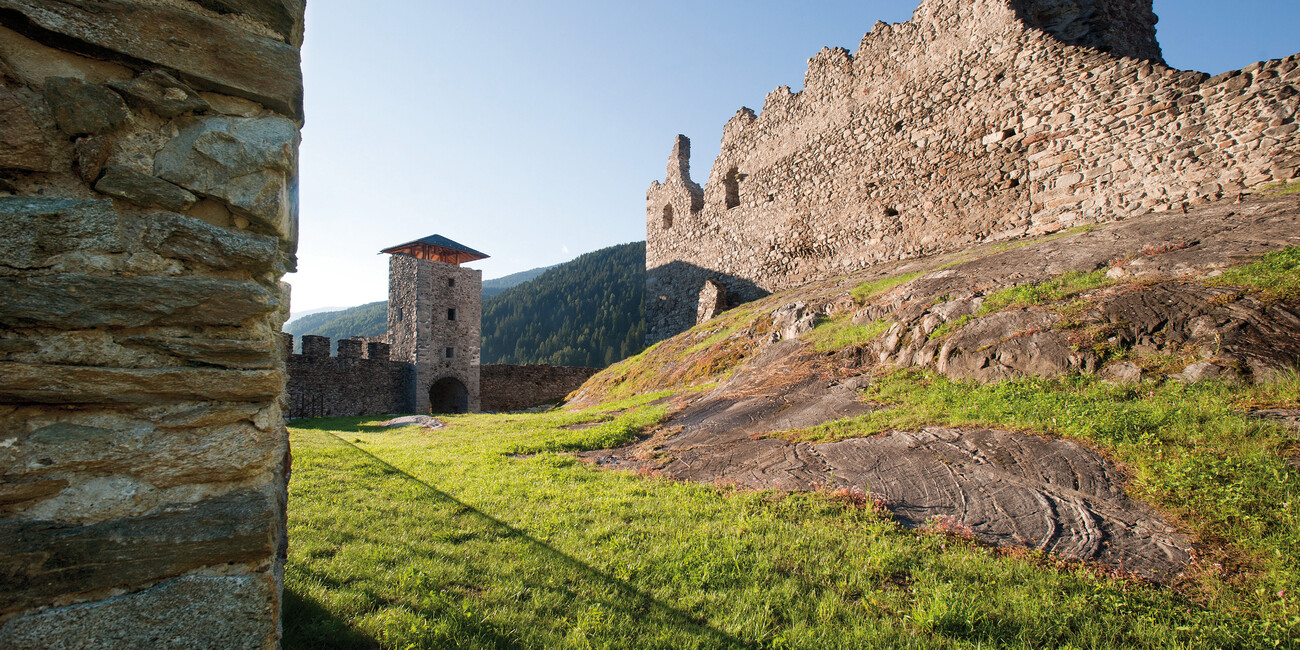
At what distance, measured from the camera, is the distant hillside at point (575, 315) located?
2125 inches

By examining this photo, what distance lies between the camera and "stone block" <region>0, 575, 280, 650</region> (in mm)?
1574

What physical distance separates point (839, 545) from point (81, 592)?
349cm

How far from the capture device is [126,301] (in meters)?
1.72

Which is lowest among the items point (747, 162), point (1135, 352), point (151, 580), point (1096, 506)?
point (1096, 506)

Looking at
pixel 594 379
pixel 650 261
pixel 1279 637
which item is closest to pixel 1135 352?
pixel 1279 637

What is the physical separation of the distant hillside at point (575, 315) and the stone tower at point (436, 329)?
26911 mm

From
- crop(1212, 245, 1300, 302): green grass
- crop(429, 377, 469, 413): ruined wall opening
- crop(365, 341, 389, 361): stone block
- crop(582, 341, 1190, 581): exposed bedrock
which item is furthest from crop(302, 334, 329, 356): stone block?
crop(1212, 245, 1300, 302): green grass

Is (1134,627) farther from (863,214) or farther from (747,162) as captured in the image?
(747,162)

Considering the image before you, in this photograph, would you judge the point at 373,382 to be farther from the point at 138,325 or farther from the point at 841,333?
the point at 138,325

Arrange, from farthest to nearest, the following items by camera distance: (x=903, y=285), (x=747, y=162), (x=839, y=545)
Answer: (x=747, y=162) → (x=903, y=285) → (x=839, y=545)

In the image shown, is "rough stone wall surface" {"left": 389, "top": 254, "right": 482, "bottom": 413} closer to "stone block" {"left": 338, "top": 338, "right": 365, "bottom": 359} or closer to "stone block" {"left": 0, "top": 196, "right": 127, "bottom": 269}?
"stone block" {"left": 338, "top": 338, "right": 365, "bottom": 359}

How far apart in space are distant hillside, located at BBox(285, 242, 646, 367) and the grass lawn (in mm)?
46174

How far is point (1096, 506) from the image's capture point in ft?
12.0

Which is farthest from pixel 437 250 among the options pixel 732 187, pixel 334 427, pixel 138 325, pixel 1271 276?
pixel 1271 276
